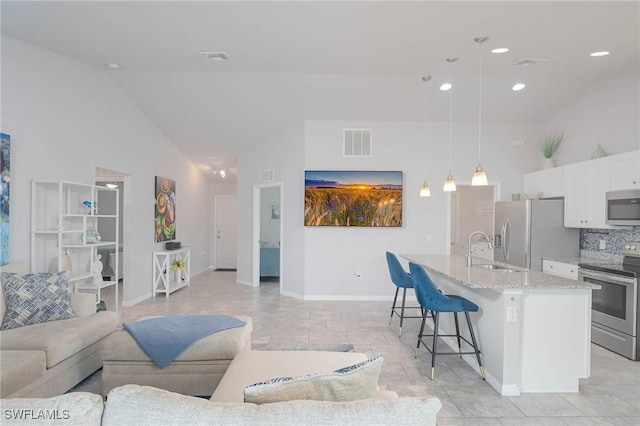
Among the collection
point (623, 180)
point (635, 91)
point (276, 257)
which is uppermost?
point (635, 91)

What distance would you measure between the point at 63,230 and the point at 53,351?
5.57 feet

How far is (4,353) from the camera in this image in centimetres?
243

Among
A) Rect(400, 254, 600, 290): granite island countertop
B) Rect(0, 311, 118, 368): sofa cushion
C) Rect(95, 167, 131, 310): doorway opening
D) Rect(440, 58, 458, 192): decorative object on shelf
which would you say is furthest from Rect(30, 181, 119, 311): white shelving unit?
Rect(440, 58, 458, 192): decorative object on shelf

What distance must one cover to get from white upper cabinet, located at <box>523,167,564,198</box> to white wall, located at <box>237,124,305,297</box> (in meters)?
3.54

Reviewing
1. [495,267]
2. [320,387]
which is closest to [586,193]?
[495,267]

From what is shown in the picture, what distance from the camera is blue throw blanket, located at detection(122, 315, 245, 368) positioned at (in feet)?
8.60

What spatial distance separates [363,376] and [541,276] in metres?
2.51

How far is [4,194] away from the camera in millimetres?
3371

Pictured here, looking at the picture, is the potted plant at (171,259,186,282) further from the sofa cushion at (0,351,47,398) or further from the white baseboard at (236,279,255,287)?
the sofa cushion at (0,351,47,398)

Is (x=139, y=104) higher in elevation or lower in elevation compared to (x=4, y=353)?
higher

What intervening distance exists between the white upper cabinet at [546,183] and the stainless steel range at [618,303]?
3.67 ft

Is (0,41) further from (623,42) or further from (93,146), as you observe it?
(623,42)

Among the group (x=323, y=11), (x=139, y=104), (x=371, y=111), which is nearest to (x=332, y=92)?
(x=371, y=111)

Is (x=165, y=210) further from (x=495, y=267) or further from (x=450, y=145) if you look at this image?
(x=495, y=267)
